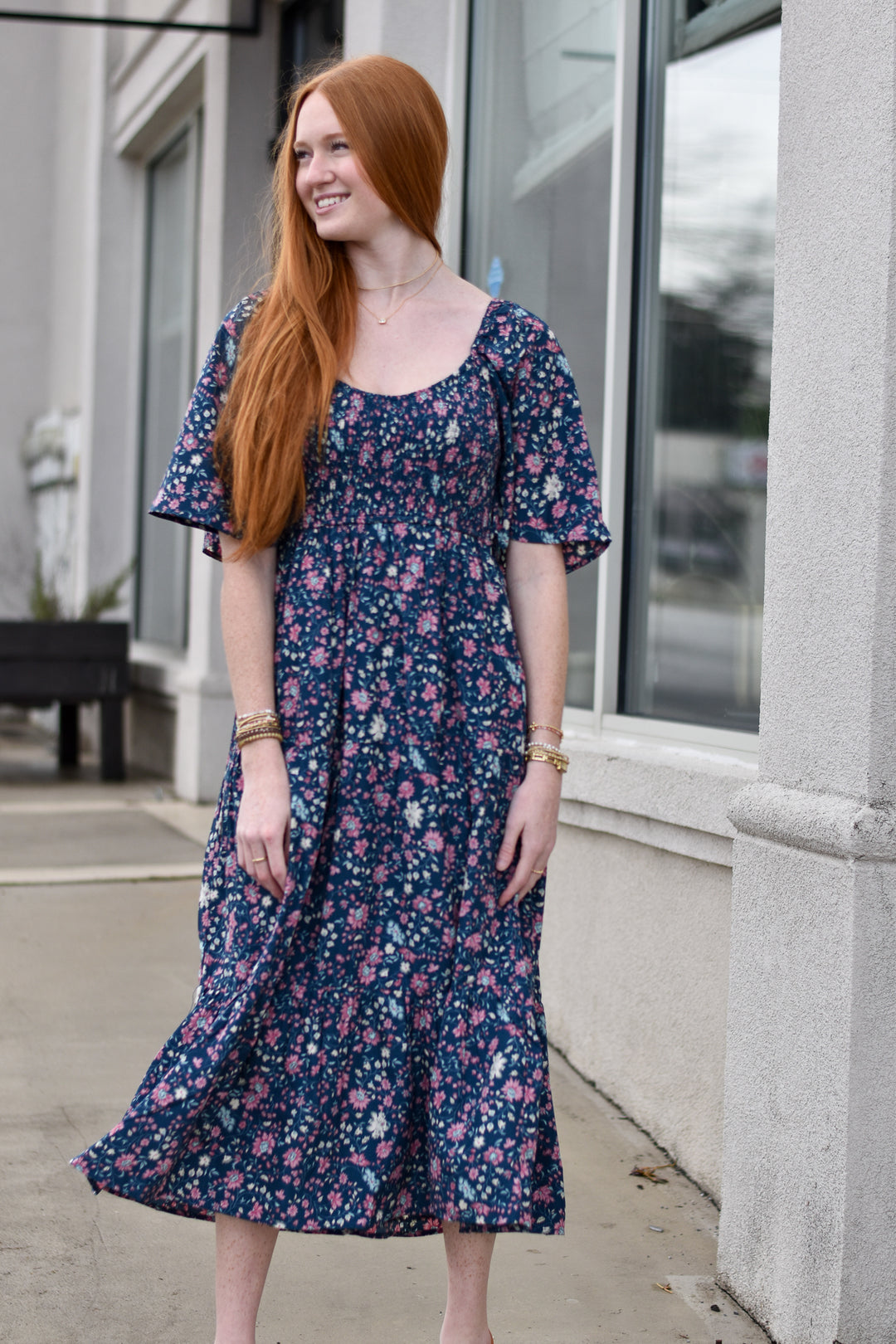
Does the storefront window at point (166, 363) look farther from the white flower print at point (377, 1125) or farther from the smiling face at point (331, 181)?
the white flower print at point (377, 1125)

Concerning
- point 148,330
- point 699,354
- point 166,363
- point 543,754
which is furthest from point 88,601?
point 543,754

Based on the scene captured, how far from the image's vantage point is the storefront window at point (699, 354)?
3486 mm

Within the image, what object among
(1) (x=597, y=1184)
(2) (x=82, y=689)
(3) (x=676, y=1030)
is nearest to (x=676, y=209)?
(3) (x=676, y=1030)

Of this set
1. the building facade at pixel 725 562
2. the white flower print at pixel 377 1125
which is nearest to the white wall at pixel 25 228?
the building facade at pixel 725 562

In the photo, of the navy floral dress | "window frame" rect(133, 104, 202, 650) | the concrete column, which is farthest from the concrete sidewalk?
"window frame" rect(133, 104, 202, 650)

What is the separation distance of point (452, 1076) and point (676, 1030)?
1293 mm

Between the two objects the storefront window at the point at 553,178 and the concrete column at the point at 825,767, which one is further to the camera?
the storefront window at the point at 553,178

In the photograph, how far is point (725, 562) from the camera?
11.6 ft

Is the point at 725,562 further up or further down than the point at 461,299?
further down

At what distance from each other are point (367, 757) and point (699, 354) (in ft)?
6.49

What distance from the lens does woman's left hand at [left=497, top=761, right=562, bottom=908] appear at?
200 centimetres

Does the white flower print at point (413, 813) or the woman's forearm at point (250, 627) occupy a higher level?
the woman's forearm at point (250, 627)

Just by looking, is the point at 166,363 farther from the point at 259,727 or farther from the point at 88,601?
the point at 259,727

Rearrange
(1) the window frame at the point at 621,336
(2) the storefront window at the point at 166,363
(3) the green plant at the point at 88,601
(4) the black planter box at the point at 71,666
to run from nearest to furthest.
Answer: (1) the window frame at the point at 621,336
(4) the black planter box at the point at 71,666
(2) the storefront window at the point at 166,363
(3) the green plant at the point at 88,601
